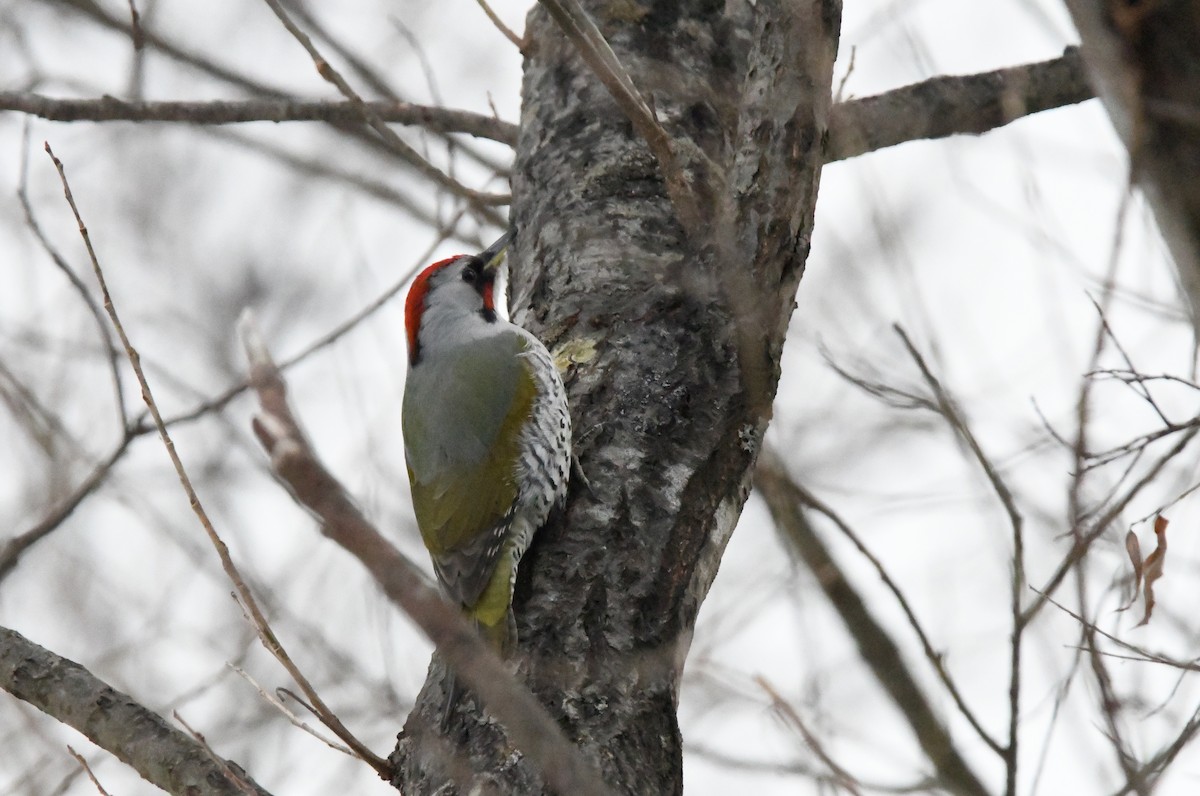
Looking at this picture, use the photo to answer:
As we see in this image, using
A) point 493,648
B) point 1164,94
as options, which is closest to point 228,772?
point 493,648

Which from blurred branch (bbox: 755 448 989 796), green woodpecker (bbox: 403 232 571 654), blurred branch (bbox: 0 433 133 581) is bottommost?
blurred branch (bbox: 0 433 133 581)

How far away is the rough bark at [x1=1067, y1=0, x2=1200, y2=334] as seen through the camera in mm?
1369

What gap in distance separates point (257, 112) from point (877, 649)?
3590 mm

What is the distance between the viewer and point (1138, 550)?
2975 mm

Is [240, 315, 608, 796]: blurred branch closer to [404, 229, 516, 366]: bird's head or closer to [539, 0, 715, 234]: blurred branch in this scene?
[539, 0, 715, 234]: blurred branch

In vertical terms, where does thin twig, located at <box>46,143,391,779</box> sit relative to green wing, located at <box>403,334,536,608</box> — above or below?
below

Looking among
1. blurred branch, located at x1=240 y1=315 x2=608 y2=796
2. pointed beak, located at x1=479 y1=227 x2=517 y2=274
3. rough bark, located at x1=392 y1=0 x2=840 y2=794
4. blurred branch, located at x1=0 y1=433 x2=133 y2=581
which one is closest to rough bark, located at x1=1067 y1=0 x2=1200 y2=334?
blurred branch, located at x1=240 y1=315 x2=608 y2=796

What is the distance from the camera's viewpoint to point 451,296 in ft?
17.8

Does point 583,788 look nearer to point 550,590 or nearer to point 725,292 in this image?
point 550,590

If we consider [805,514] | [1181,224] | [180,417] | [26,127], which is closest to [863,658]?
[805,514]

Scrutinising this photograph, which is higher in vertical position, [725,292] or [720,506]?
[725,292]

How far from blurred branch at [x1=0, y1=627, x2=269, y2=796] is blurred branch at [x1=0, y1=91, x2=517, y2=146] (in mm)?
2454

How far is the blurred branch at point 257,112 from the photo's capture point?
4.48 m

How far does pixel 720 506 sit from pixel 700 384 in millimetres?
338
